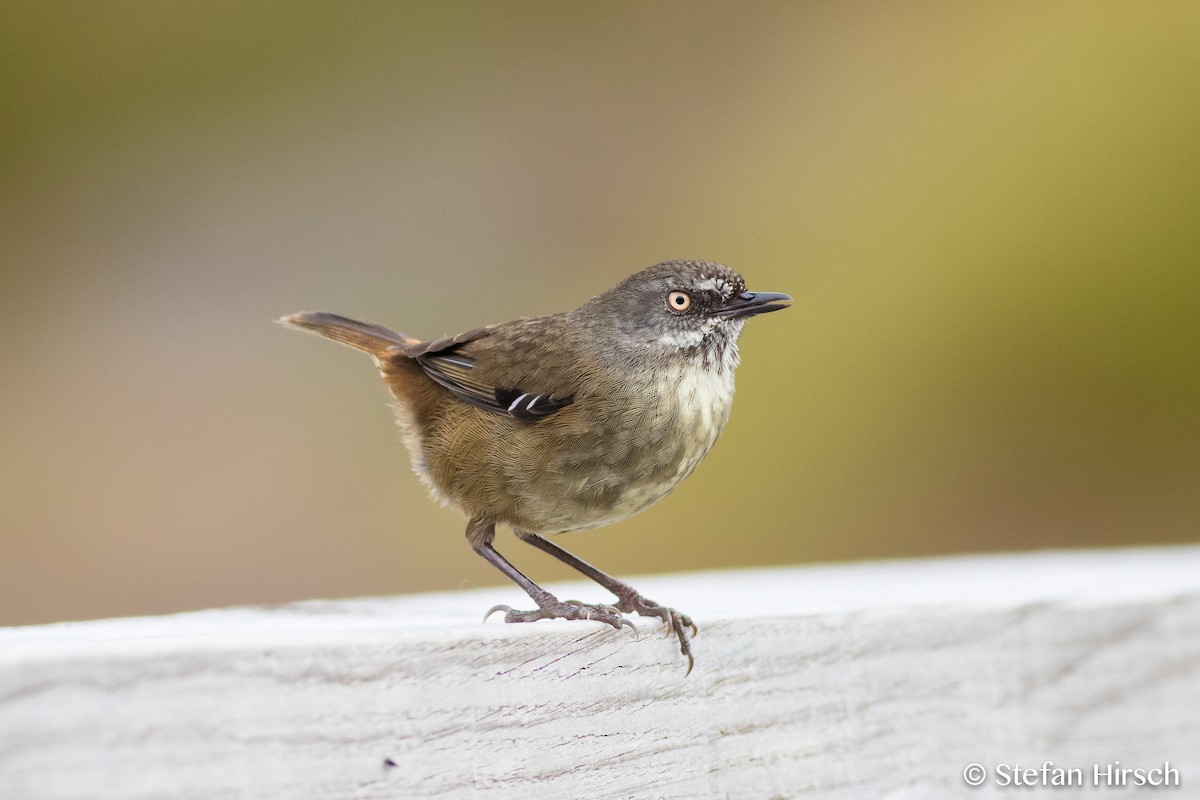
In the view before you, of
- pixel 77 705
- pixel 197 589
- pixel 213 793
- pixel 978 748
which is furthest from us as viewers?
pixel 197 589

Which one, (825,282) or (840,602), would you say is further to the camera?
(825,282)

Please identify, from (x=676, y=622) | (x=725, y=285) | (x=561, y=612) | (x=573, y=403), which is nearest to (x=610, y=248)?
(x=725, y=285)

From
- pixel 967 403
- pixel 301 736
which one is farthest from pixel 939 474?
pixel 301 736

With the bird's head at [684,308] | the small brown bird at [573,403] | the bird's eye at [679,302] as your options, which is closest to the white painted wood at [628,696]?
the small brown bird at [573,403]

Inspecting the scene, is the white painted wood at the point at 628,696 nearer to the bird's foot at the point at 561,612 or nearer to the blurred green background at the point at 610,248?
the bird's foot at the point at 561,612

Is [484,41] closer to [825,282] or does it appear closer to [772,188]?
[772,188]

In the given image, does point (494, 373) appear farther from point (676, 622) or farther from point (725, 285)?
point (676, 622)

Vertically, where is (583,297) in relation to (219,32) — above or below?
below
